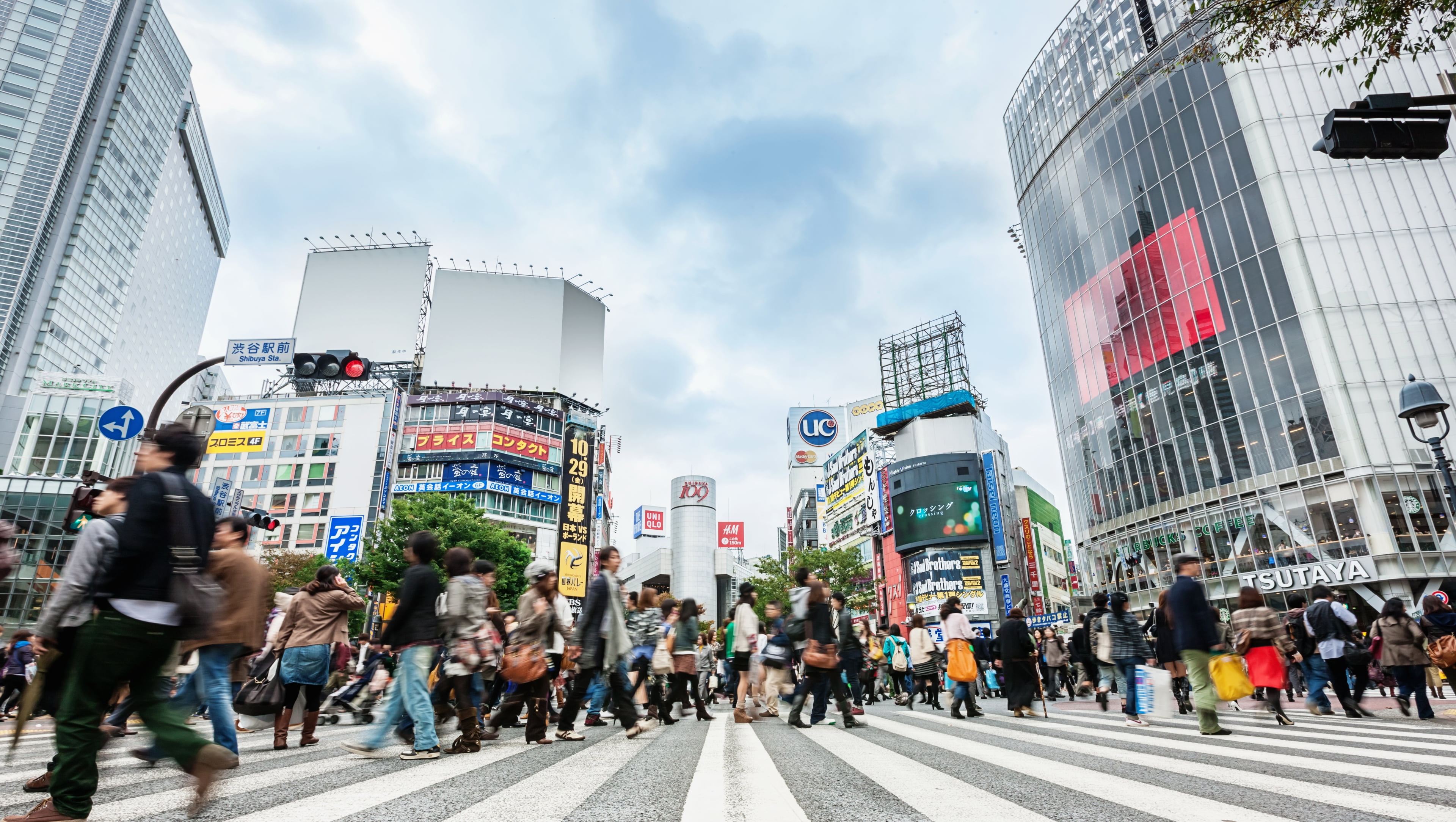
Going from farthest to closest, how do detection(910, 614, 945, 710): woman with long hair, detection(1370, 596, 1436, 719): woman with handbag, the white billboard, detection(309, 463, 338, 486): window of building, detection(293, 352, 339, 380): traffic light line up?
the white billboard
detection(309, 463, 338, 486): window of building
detection(910, 614, 945, 710): woman with long hair
detection(293, 352, 339, 380): traffic light
detection(1370, 596, 1436, 719): woman with handbag

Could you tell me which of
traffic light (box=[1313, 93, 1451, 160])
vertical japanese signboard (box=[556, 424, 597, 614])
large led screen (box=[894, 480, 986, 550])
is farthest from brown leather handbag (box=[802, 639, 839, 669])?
large led screen (box=[894, 480, 986, 550])

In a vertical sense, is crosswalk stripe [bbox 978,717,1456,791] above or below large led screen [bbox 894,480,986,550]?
below

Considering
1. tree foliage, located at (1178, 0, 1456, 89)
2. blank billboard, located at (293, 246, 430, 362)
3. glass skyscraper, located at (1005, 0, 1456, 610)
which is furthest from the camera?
blank billboard, located at (293, 246, 430, 362)

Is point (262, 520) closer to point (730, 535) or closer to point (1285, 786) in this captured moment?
point (1285, 786)

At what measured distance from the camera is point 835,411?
339 feet

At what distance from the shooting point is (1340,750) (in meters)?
4.84

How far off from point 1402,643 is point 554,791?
940 centimetres

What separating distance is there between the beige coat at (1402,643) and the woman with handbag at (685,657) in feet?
25.3

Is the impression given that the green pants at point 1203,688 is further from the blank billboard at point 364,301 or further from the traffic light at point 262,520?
the blank billboard at point 364,301

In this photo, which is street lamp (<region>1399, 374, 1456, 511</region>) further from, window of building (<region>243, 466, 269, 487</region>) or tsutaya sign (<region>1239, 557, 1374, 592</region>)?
window of building (<region>243, 466, 269, 487</region>)

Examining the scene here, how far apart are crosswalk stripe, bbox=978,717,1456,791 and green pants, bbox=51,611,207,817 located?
5439 millimetres

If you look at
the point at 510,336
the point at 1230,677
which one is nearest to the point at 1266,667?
the point at 1230,677

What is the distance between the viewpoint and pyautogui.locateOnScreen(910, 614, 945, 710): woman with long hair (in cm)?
1138

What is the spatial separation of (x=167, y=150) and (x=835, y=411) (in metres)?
95.8
